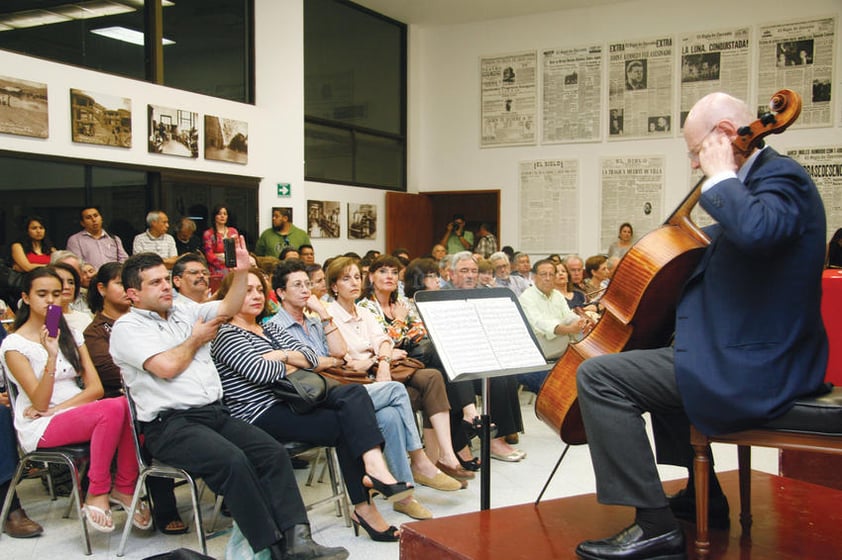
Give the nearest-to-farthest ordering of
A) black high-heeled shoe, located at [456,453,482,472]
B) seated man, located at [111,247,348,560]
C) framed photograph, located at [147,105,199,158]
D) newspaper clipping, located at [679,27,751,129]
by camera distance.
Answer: seated man, located at [111,247,348,560]
black high-heeled shoe, located at [456,453,482,472]
framed photograph, located at [147,105,199,158]
newspaper clipping, located at [679,27,751,129]

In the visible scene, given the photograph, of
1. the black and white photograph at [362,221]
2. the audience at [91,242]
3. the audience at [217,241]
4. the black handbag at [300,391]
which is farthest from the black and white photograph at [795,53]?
the black handbag at [300,391]

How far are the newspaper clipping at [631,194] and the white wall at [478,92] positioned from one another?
0.39 feet

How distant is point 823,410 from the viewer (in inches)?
76.4

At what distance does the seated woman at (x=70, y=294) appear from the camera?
416 centimetres

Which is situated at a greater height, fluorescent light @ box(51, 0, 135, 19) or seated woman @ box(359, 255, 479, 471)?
fluorescent light @ box(51, 0, 135, 19)

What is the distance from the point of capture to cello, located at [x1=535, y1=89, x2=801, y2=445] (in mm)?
1982

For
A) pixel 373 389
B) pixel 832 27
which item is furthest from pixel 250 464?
pixel 832 27

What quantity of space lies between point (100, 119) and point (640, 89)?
24.9ft

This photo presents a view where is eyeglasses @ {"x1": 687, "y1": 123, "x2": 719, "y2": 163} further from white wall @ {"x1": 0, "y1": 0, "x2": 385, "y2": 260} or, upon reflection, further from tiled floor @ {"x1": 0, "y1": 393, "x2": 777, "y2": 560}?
white wall @ {"x1": 0, "y1": 0, "x2": 385, "y2": 260}

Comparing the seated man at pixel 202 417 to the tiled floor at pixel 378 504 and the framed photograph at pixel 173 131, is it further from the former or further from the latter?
the framed photograph at pixel 173 131

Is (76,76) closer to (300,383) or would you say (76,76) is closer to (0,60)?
(0,60)

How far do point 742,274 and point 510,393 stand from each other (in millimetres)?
3032

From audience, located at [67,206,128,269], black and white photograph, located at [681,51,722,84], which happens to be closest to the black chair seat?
audience, located at [67,206,128,269]

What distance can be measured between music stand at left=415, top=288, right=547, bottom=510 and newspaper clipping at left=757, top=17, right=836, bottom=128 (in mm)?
9270
